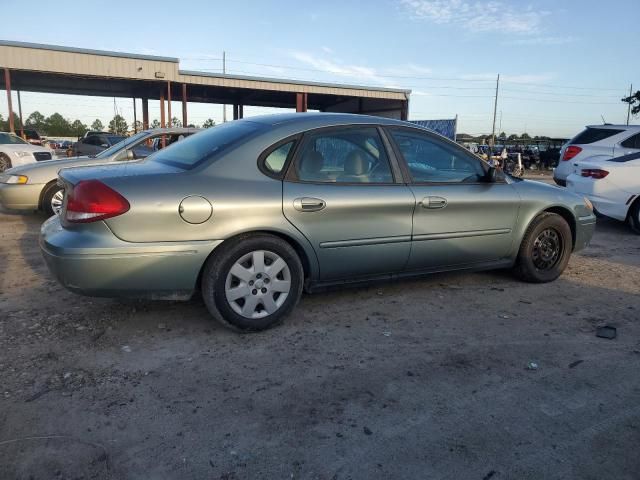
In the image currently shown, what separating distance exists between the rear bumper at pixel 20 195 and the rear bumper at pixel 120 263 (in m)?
4.24

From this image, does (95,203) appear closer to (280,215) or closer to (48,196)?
(280,215)

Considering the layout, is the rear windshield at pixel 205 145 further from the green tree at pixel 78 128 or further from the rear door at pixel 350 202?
the green tree at pixel 78 128

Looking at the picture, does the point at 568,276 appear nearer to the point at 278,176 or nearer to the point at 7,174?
the point at 278,176

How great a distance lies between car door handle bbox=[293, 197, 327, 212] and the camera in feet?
11.4

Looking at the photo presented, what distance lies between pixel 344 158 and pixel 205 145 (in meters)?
1.04

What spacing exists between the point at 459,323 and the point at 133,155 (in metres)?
5.37

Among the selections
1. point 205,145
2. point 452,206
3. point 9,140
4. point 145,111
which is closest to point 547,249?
point 452,206

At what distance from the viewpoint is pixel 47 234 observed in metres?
3.38

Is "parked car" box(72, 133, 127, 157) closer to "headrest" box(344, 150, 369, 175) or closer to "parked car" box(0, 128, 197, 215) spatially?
"parked car" box(0, 128, 197, 215)

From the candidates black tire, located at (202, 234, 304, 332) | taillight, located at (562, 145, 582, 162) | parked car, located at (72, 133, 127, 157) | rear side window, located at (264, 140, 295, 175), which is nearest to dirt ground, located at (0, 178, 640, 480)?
black tire, located at (202, 234, 304, 332)

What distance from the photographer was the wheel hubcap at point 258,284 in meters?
3.34

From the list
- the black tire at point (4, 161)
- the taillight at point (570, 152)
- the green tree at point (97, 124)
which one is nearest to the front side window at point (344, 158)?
the taillight at point (570, 152)

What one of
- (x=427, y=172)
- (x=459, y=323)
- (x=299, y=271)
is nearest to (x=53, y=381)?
(x=299, y=271)

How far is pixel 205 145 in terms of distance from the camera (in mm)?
3738
